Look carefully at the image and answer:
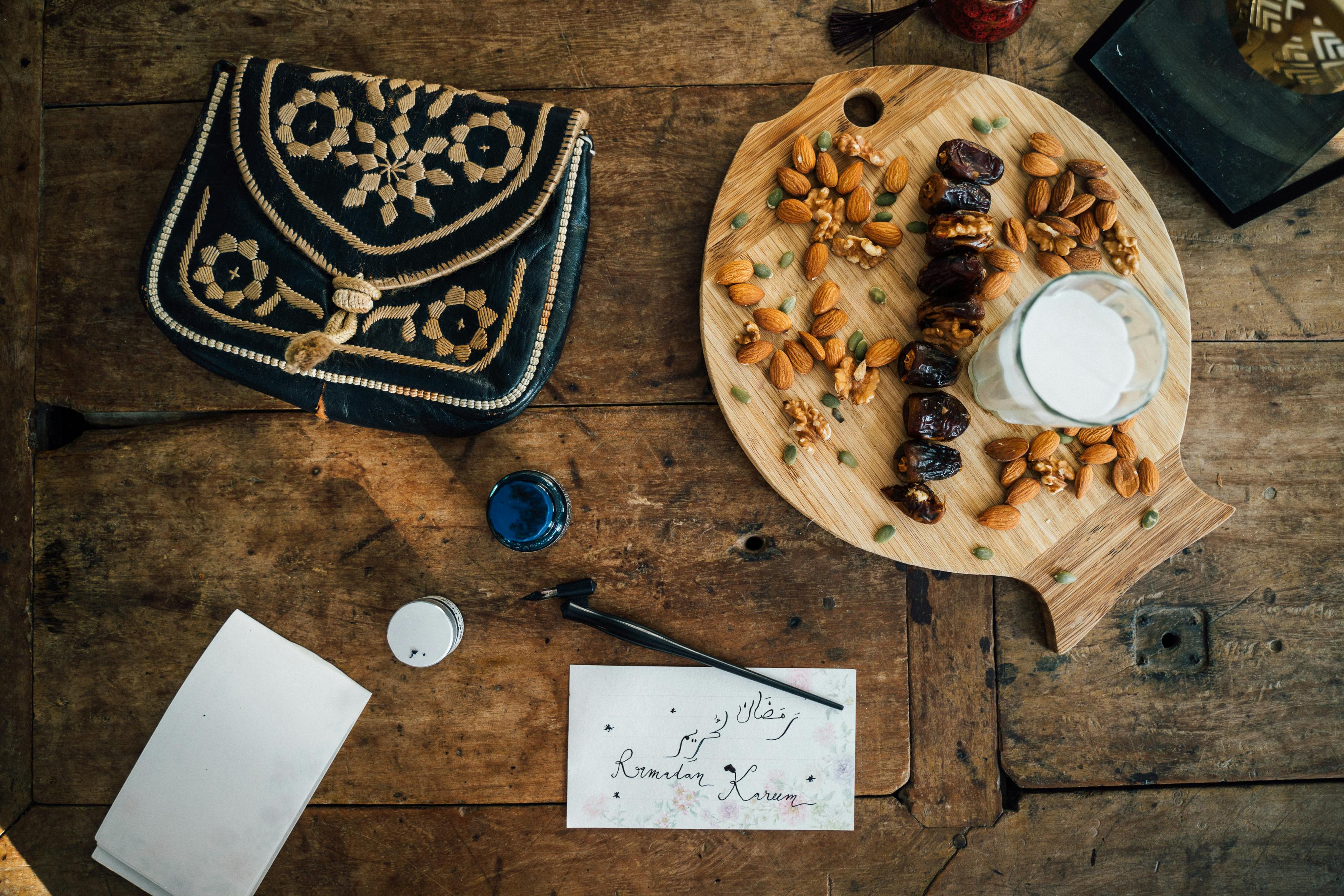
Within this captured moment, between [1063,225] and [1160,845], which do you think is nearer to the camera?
[1063,225]

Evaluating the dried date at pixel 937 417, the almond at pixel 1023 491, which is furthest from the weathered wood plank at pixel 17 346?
the almond at pixel 1023 491

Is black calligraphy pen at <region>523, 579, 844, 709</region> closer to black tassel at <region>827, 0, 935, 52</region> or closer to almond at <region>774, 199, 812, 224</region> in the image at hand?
almond at <region>774, 199, 812, 224</region>

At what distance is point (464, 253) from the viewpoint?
0.72m

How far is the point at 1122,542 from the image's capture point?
0.78m

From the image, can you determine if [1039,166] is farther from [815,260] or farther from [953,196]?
[815,260]

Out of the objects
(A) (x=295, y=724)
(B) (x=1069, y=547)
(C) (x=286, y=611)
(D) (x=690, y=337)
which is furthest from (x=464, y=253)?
(B) (x=1069, y=547)

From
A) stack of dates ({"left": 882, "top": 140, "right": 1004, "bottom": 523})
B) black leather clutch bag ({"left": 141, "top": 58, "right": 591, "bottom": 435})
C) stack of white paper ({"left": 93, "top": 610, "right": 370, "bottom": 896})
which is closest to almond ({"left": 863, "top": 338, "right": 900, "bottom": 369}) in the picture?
stack of dates ({"left": 882, "top": 140, "right": 1004, "bottom": 523})

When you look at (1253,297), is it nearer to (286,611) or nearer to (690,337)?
(690,337)

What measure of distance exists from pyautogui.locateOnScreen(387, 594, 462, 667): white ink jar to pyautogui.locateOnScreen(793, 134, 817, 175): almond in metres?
0.64

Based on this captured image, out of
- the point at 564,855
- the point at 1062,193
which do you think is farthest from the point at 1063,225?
the point at 564,855

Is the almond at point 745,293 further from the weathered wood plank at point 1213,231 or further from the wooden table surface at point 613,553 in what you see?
the weathered wood plank at point 1213,231

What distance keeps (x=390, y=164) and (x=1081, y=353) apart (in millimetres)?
726

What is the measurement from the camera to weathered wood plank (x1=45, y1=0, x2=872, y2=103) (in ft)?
2.79

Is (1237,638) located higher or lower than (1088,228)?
lower
